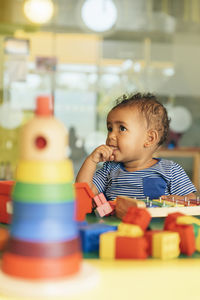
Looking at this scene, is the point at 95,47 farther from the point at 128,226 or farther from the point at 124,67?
the point at 128,226

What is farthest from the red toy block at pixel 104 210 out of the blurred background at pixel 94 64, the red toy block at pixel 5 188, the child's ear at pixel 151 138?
the blurred background at pixel 94 64

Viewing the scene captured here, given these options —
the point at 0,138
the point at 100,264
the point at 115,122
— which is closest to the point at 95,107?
the point at 0,138

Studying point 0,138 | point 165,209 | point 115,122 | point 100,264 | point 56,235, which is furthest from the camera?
point 0,138

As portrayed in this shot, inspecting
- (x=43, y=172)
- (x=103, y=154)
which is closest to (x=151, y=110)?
(x=103, y=154)

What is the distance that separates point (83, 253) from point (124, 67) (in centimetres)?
361

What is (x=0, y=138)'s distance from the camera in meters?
3.99

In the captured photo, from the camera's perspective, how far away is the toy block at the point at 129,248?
0.66 meters

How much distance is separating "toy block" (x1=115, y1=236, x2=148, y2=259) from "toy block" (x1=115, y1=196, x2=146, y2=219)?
0.25 m

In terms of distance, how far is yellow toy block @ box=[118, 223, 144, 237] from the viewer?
0.68 metres

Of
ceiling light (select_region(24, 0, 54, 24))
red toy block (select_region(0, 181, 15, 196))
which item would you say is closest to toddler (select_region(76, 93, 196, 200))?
red toy block (select_region(0, 181, 15, 196))

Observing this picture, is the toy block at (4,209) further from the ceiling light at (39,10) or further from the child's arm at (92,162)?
the ceiling light at (39,10)

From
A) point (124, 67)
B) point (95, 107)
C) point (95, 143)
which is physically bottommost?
point (95, 143)

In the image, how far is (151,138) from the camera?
142cm

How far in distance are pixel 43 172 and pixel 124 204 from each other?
45 cm
